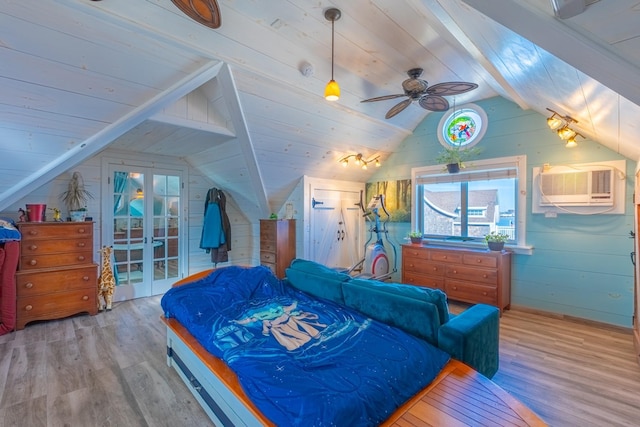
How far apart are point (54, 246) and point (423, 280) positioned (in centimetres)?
486

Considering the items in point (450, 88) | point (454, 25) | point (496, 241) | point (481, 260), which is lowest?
point (481, 260)

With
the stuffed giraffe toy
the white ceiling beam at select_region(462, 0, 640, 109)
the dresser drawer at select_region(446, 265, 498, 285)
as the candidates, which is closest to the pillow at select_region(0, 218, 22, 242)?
the stuffed giraffe toy

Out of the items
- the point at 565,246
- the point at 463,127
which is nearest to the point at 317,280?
the point at 565,246

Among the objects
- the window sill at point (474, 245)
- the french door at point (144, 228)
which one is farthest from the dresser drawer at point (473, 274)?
the french door at point (144, 228)

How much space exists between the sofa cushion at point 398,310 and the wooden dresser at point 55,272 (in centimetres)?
343

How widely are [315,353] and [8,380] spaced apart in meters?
2.58

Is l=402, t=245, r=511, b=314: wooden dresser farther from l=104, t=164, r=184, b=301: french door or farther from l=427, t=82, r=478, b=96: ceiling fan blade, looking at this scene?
Answer: l=104, t=164, r=184, b=301: french door

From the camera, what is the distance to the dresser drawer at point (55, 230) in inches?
127

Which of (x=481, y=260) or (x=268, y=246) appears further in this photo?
(x=268, y=246)

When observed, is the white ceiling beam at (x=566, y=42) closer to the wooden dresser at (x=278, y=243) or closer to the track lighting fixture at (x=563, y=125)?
the track lighting fixture at (x=563, y=125)

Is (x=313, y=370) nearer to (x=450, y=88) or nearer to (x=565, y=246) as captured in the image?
(x=450, y=88)

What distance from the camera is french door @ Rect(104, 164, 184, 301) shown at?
4.25m

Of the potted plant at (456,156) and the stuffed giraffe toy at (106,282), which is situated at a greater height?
the potted plant at (456,156)

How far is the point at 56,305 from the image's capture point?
3375mm
